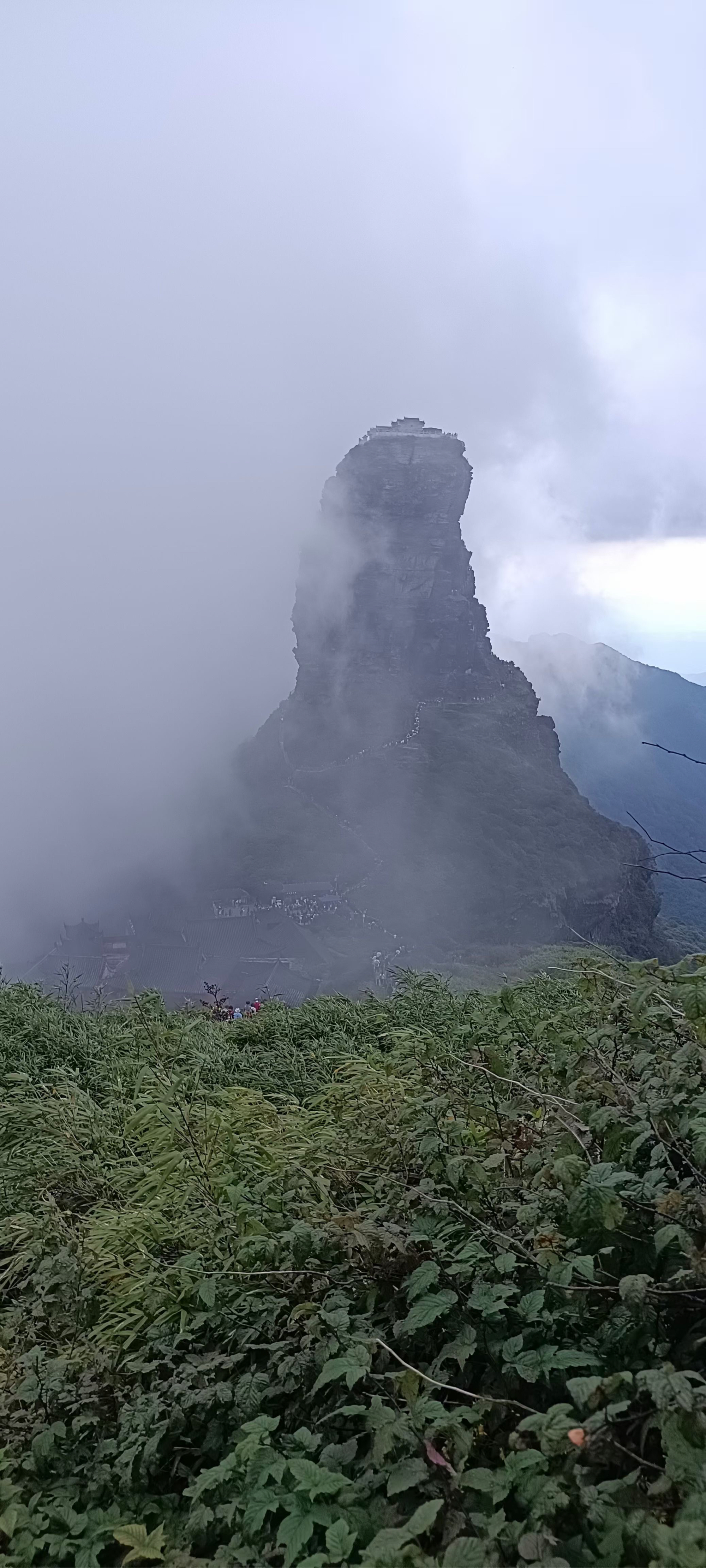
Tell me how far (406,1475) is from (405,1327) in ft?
0.94

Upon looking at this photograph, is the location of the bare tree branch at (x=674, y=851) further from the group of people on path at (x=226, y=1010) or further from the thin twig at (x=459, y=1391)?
the group of people on path at (x=226, y=1010)

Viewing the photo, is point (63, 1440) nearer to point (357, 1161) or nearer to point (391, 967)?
point (357, 1161)

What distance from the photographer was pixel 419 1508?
158 cm

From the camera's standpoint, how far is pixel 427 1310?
1.98 metres

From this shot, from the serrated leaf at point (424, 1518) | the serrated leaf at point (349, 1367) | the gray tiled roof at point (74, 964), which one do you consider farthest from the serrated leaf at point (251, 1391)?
the gray tiled roof at point (74, 964)

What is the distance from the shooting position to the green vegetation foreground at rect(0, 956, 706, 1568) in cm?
162

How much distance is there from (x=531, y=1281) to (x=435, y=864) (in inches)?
2141

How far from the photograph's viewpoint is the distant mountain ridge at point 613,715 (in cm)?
6888

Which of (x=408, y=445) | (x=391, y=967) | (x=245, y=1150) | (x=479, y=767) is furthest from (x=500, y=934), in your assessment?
(x=245, y=1150)

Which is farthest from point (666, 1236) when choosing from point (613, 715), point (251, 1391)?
point (613, 715)

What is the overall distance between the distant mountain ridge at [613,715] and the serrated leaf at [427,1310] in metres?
62.3

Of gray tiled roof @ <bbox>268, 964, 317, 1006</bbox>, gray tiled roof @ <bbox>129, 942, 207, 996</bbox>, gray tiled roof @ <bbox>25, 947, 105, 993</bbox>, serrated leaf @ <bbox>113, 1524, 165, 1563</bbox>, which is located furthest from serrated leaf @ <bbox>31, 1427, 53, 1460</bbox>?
gray tiled roof @ <bbox>129, 942, 207, 996</bbox>

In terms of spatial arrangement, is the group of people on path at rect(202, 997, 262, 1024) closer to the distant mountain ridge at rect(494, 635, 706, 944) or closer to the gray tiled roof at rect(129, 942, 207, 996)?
the gray tiled roof at rect(129, 942, 207, 996)

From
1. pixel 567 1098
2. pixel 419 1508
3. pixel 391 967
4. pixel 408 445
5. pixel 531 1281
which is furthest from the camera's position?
pixel 408 445
